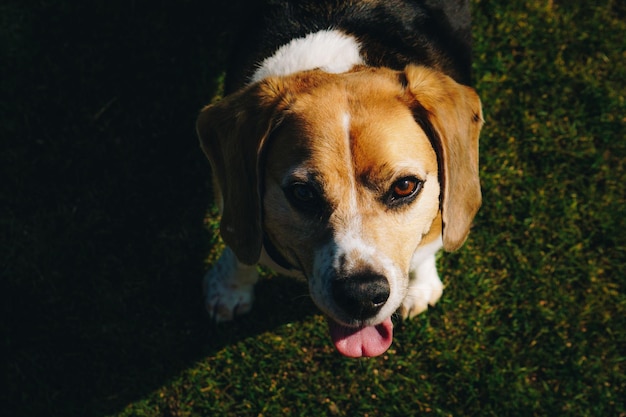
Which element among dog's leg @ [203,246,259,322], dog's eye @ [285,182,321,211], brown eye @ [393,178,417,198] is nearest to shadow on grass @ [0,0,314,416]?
dog's leg @ [203,246,259,322]

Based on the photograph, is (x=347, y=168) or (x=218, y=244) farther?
(x=218, y=244)

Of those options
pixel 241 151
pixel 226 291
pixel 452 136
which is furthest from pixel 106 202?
pixel 452 136

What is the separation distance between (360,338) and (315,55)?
1.63 metres

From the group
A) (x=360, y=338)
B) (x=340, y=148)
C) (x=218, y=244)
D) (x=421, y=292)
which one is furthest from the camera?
(x=218, y=244)

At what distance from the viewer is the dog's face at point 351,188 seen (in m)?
2.93

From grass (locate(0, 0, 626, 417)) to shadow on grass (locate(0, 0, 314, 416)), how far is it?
1 centimetres

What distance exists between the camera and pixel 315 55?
3.58 meters

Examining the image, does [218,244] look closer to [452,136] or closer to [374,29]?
[374,29]

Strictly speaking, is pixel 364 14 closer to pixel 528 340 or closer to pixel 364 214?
pixel 364 214

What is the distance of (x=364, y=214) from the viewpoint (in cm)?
299

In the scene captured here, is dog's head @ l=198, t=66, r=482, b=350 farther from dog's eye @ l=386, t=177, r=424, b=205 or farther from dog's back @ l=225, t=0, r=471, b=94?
dog's back @ l=225, t=0, r=471, b=94

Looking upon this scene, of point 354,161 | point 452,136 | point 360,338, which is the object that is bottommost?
point 360,338

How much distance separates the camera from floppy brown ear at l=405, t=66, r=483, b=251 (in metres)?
3.12

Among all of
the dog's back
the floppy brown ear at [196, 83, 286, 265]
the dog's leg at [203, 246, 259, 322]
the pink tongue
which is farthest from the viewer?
the dog's leg at [203, 246, 259, 322]
